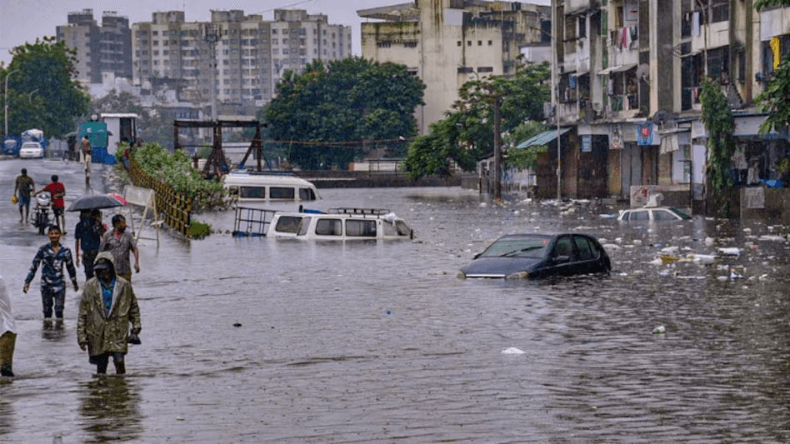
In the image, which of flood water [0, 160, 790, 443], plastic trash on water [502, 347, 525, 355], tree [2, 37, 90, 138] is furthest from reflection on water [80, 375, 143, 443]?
tree [2, 37, 90, 138]

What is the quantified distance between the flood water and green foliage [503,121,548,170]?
52.8m

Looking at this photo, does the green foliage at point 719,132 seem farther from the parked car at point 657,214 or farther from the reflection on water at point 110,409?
the reflection on water at point 110,409

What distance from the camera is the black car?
27.9 meters

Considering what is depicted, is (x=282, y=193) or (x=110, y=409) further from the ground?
(x=282, y=193)

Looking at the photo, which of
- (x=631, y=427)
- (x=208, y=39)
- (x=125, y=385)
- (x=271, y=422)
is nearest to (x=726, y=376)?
(x=631, y=427)

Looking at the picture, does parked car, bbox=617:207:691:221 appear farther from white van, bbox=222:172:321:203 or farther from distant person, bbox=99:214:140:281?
distant person, bbox=99:214:140:281

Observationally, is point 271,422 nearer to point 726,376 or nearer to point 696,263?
point 726,376

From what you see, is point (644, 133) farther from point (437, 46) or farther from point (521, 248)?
point (437, 46)

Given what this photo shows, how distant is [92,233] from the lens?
937 inches

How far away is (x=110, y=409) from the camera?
46.2 feet

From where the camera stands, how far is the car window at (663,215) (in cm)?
5194

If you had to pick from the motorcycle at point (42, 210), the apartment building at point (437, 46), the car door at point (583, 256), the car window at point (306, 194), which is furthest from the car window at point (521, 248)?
the apartment building at point (437, 46)

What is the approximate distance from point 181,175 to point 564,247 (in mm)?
33807

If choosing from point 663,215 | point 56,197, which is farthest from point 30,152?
point 56,197
